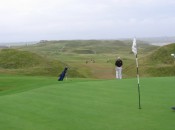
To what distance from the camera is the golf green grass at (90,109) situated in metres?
10.1

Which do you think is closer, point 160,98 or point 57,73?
point 160,98

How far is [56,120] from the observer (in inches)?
420

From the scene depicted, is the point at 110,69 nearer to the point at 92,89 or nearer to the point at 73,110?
the point at 92,89

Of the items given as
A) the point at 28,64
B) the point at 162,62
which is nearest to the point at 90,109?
the point at 28,64

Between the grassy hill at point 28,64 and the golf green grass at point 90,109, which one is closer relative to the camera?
the golf green grass at point 90,109

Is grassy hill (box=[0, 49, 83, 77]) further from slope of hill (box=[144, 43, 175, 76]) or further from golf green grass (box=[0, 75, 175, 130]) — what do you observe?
golf green grass (box=[0, 75, 175, 130])

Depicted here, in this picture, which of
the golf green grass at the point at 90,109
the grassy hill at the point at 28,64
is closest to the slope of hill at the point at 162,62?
the grassy hill at the point at 28,64

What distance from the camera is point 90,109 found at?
39.7 feet

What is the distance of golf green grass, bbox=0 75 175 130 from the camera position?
Answer: 33.1 feet

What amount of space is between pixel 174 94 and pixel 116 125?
5.85 meters

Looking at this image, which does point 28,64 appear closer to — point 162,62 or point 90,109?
point 162,62

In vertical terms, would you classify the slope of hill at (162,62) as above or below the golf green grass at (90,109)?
below

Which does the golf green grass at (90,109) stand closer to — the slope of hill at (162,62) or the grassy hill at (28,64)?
the slope of hill at (162,62)

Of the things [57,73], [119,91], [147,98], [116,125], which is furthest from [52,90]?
[57,73]
